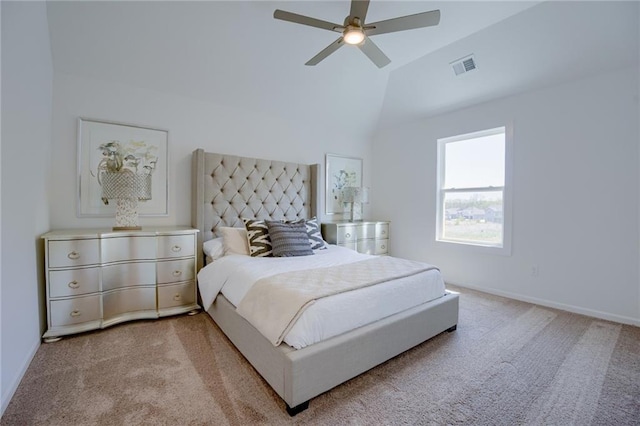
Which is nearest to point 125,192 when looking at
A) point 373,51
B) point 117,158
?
point 117,158

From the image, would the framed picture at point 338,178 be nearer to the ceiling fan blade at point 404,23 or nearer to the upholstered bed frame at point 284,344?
the upholstered bed frame at point 284,344

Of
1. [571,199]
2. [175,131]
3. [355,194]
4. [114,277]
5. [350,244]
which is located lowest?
[114,277]

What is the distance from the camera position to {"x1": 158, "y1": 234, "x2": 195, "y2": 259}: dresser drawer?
9.17ft

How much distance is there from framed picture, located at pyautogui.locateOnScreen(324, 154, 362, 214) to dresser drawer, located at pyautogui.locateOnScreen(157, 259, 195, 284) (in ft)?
7.60

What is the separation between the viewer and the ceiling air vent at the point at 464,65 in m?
3.30

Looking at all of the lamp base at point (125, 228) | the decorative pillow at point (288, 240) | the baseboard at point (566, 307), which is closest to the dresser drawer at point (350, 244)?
the decorative pillow at point (288, 240)

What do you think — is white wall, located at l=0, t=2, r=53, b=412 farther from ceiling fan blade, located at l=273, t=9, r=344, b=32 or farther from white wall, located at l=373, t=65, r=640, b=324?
white wall, located at l=373, t=65, r=640, b=324

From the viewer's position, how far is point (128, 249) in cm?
266

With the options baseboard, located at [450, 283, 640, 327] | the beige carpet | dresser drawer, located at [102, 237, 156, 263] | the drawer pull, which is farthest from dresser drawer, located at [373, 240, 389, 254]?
the drawer pull

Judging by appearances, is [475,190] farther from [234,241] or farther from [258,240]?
[234,241]

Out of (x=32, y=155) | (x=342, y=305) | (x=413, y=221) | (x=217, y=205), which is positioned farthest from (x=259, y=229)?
(x=413, y=221)

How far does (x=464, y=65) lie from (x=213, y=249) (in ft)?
11.8

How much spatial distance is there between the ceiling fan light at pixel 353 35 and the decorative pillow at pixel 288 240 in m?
1.86

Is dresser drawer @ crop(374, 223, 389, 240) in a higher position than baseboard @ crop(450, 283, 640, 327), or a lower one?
higher
